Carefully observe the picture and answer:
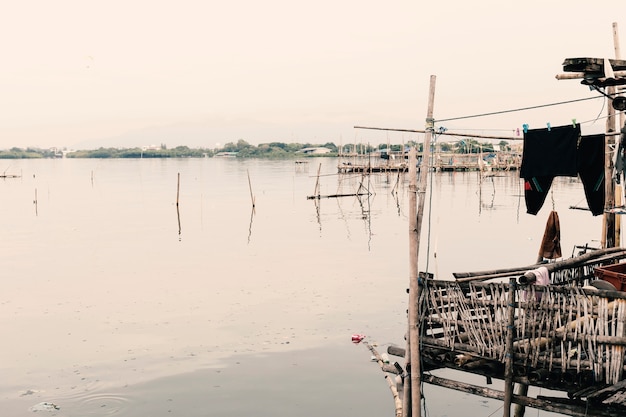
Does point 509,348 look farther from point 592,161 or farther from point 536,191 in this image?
point 592,161

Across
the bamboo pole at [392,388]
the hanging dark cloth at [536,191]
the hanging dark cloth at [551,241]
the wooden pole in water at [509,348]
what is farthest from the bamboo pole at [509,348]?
the hanging dark cloth at [551,241]

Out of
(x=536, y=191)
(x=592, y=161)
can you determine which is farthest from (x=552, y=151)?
(x=536, y=191)

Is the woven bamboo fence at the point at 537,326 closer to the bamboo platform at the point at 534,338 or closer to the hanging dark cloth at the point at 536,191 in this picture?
the bamboo platform at the point at 534,338

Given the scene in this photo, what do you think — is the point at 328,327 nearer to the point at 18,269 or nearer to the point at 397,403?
the point at 397,403

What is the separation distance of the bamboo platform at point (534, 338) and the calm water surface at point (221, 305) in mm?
2144

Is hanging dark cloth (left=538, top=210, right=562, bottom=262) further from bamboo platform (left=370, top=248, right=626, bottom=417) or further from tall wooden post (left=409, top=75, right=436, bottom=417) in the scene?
tall wooden post (left=409, top=75, right=436, bottom=417)

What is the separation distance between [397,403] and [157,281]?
15.6m

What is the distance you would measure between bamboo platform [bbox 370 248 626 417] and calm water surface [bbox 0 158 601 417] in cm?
214

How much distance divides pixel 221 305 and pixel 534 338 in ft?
45.7

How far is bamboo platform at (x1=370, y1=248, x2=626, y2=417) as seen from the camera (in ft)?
26.8

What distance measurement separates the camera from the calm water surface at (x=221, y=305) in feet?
45.1

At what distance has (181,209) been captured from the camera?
173 feet

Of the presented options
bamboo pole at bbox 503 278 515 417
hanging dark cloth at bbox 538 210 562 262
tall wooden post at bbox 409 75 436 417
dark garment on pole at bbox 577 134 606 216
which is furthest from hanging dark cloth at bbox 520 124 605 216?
bamboo pole at bbox 503 278 515 417

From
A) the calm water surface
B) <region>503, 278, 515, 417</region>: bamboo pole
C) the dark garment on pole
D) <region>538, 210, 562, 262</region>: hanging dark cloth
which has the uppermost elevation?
the dark garment on pole
